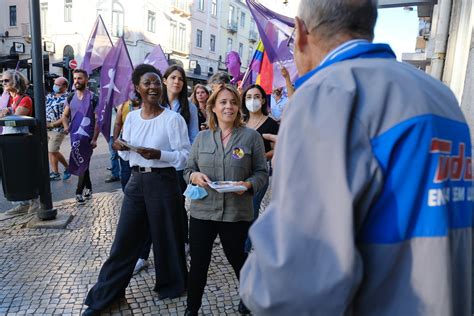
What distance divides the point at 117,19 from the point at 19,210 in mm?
26890

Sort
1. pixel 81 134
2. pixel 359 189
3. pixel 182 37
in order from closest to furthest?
pixel 359 189 → pixel 81 134 → pixel 182 37

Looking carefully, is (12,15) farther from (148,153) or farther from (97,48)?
(148,153)

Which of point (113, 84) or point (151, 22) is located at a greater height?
point (151, 22)

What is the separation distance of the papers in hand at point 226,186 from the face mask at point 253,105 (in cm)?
160

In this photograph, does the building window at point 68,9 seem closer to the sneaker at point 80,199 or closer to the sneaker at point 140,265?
the sneaker at point 80,199

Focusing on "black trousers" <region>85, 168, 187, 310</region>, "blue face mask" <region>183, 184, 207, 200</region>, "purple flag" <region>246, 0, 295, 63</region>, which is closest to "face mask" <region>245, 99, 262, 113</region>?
"black trousers" <region>85, 168, 187, 310</region>

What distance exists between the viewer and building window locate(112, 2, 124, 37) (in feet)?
94.9

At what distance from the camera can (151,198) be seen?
3127mm

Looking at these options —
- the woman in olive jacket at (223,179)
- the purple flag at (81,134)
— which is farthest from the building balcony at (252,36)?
the woman in olive jacket at (223,179)

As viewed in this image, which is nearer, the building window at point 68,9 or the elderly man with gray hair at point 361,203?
the elderly man with gray hair at point 361,203

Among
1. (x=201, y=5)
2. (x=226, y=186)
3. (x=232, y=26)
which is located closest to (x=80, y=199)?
(x=226, y=186)

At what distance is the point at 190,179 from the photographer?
291 cm

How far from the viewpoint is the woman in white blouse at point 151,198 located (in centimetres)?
311

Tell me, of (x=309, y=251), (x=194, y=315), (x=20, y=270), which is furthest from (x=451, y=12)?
(x=20, y=270)
